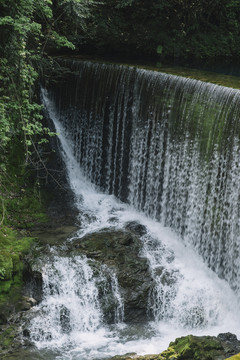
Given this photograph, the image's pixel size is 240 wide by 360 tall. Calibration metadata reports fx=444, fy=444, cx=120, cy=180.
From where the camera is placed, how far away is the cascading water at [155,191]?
8250mm

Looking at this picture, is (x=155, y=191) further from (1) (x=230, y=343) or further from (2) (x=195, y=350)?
(2) (x=195, y=350)

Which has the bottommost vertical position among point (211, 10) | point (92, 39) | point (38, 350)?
point (38, 350)

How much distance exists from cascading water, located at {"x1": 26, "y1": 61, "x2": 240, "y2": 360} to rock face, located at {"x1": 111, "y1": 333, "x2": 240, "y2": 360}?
2.35 feet

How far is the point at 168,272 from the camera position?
29.9 ft

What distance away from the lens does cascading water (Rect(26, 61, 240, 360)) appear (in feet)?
27.1

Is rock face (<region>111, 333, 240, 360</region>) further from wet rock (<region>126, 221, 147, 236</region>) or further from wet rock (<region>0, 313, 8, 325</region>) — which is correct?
wet rock (<region>126, 221, 147, 236</region>)

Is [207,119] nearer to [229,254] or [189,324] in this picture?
[229,254]

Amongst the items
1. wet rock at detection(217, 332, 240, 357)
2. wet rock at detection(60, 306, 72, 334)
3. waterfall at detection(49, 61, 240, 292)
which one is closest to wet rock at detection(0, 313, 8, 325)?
wet rock at detection(60, 306, 72, 334)

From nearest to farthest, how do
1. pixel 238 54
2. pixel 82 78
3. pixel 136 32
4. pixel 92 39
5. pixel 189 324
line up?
pixel 189 324
pixel 82 78
pixel 92 39
pixel 136 32
pixel 238 54

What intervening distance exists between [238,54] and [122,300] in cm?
1181

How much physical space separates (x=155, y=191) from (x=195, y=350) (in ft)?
15.9

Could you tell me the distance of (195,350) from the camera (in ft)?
21.5

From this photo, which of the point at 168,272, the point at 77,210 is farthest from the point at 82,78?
the point at 168,272

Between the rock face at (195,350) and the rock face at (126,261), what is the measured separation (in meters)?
1.46
